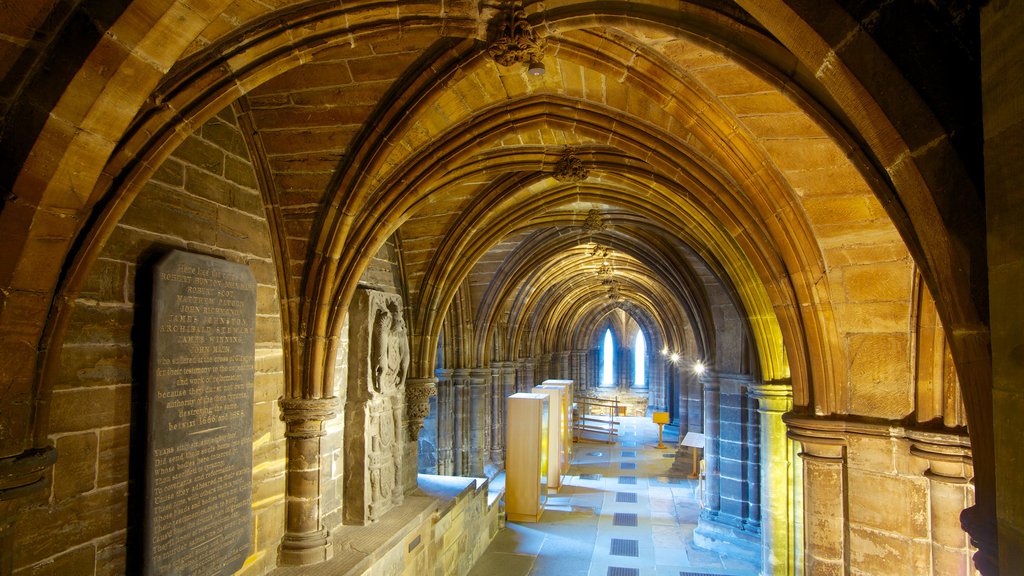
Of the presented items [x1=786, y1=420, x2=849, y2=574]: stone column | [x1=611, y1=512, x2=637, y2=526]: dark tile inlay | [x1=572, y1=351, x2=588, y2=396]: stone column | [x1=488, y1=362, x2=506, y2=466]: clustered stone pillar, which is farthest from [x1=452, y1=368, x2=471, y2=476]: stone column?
[x1=572, y1=351, x2=588, y2=396]: stone column

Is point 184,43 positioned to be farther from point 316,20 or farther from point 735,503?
point 735,503

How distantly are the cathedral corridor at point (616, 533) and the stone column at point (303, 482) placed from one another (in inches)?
144

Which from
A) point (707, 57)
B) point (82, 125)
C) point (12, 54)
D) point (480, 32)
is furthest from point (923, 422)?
point (12, 54)

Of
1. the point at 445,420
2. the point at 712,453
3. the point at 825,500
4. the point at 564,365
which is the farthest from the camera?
the point at 564,365

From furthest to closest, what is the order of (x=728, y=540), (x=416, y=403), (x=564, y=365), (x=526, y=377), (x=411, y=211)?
(x=564, y=365)
(x=526, y=377)
(x=728, y=540)
(x=416, y=403)
(x=411, y=211)

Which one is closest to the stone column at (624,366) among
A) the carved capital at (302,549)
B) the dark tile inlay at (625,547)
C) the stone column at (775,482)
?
the dark tile inlay at (625,547)

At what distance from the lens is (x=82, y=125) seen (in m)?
2.43

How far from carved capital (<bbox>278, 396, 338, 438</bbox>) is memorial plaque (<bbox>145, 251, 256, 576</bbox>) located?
2.22 feet

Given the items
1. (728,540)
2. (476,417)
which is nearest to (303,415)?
(728,540)

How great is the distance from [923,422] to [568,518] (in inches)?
298

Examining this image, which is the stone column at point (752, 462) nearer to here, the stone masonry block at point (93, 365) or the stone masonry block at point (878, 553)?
the stone masonry block at point (878, 553)

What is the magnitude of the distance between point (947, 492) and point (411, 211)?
16.2 feet

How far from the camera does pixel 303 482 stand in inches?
204

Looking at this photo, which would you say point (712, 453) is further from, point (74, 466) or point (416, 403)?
point (74, 466)
